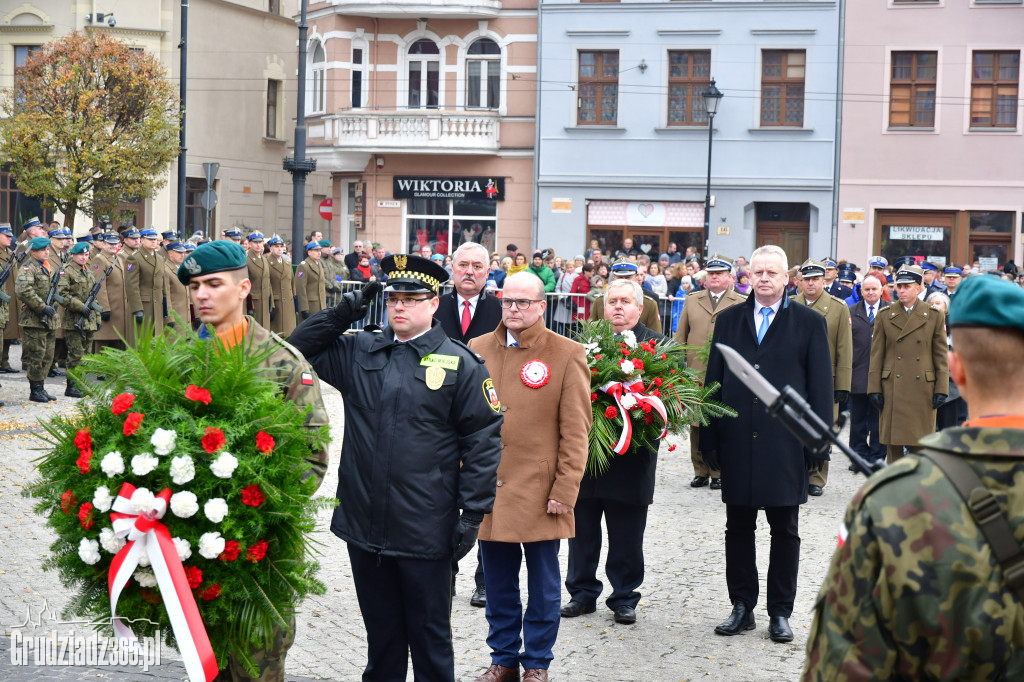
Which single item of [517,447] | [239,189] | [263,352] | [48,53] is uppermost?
[48,53]

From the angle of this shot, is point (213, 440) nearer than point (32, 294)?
Yes

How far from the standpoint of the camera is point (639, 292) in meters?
8.05

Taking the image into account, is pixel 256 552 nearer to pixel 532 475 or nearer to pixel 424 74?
pixel 532 475

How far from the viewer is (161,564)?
12.6ft

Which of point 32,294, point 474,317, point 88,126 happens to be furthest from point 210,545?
point 88,126

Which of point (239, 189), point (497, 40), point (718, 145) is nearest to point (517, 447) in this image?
point (718, 145)

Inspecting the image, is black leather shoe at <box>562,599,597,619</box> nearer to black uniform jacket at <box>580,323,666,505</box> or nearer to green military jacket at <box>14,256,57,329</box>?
black uniform jacket at <box>580,323,666,505</box>

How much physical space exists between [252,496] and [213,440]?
8.9 inches

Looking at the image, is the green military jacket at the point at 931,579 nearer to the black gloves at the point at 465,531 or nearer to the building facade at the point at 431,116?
the black gloves at the point at 465,531

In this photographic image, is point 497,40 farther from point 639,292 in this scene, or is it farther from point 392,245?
point 639,292

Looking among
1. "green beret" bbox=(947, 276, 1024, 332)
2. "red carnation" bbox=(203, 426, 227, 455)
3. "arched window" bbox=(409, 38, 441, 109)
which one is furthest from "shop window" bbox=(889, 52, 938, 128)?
"green beret" bbox=(947, 276, 1024, 332)

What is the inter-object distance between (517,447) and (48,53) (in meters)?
28.9

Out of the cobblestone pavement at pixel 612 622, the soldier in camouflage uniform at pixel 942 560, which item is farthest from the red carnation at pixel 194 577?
the soldier in camouflage uniform at pixel 942 560

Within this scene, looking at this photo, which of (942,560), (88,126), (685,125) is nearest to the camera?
(942,560)
